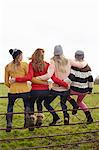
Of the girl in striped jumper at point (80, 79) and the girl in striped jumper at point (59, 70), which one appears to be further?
the girl in striped jumper at point (80, 79)

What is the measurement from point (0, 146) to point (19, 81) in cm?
140

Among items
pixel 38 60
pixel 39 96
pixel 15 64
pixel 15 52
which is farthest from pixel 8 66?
pixel 39 96

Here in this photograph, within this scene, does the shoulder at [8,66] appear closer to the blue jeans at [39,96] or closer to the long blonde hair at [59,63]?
the blue jeans at [39,96]

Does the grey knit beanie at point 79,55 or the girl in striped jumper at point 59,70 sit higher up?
the grey knit beanie at point 79,55

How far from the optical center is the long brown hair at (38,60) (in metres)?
9.09

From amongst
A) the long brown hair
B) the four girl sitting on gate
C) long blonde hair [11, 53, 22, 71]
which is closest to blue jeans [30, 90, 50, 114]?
the four girl sitting on gate

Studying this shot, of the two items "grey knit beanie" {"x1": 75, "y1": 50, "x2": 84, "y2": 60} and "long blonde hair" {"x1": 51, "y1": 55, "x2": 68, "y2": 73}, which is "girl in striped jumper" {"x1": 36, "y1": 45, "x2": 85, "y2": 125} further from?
"grey knit beanie" {"x1": 75, "y1": 50, "x2": 84, "y2": 60}

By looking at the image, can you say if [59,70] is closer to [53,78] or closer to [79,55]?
[53,78]

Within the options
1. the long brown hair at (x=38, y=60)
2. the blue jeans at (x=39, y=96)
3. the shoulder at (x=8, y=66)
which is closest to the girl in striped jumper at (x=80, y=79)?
the blue jeans at (x=39, y=96)

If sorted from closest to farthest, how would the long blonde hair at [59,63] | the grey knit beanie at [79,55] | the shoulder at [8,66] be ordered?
1. the shoulder at [8,66]
2. the long blonde hair at [59,63]
3. the grey knit beanie at [79,55]

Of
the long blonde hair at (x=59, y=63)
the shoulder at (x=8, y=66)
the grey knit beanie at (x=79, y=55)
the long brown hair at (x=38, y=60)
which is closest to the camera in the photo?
the long brown hair at (x=38, y=60)

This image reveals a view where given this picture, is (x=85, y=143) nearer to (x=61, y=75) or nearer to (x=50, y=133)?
(x=50, y=133)

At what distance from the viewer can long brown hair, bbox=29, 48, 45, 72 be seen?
9086mm

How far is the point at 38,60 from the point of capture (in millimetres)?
9109
